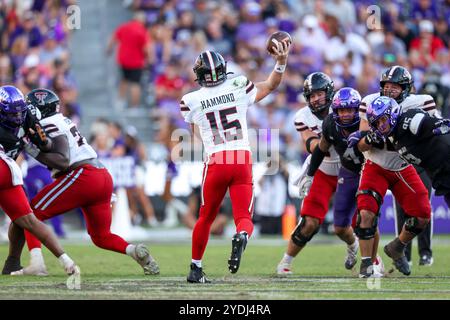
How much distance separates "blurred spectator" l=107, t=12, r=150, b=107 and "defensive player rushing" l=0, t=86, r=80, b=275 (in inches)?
367

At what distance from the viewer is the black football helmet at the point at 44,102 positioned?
9.52 m

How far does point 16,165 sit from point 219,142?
1854 millimetres

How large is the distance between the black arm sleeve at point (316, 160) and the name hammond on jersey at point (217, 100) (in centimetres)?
131

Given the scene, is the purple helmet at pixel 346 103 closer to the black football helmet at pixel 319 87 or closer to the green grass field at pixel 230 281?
the black football helmet at pixel 319 87

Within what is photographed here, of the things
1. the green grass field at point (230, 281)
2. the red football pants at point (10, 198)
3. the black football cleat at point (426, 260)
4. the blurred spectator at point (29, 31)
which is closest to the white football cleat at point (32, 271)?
the green grass field at point (230, 281)

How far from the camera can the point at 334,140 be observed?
954 cm

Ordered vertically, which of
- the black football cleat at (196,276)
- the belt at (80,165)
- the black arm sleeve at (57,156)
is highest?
the black arm sleeve at (57,156)

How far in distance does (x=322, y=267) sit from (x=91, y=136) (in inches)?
283

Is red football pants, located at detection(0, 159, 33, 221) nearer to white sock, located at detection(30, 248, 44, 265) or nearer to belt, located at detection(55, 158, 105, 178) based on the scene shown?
belt, located at detection(55, 158, 105, 178)

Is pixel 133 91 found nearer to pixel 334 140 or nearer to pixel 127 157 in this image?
pixel 127 157

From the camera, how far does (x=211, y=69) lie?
8766 millimetres

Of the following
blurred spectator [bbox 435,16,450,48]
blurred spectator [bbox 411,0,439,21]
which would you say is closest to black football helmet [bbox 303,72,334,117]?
blurred spectator [bbox 435,16,450,48]

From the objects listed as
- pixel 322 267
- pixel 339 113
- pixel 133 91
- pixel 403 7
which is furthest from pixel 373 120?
pixel 403 7

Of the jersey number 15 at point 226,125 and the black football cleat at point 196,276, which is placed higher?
the jersey number 15 at point 226,125
